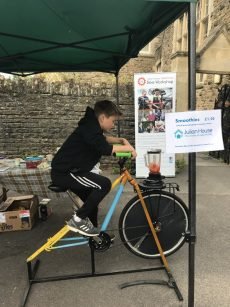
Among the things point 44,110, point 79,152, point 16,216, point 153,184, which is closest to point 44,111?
point 44,110

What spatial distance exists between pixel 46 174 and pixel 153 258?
1693 mm

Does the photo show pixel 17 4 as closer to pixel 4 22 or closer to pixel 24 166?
pixel 4 22

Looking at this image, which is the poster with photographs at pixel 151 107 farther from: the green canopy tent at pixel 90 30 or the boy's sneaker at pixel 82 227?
the boy's sneaker at pixel 82 227

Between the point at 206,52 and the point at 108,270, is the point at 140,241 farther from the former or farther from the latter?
the point at 206,52

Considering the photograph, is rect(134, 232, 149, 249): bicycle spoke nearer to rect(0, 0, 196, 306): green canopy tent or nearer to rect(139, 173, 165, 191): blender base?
rect(139, 173, 165, 191): blender base

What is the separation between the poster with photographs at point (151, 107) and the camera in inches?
299

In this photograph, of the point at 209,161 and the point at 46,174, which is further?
the point at 209,161

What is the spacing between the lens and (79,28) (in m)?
4.11

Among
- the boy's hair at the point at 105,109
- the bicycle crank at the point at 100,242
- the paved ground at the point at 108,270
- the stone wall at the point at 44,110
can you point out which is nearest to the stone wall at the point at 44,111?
the stone wall at the point at 44,110

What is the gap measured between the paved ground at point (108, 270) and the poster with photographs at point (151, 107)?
261 cm

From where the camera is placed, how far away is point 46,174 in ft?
14.7

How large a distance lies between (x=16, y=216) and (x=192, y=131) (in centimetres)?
314

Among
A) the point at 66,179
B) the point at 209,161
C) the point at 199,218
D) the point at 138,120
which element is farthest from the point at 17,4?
the point at 209,161

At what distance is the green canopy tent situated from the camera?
2.83 metres
